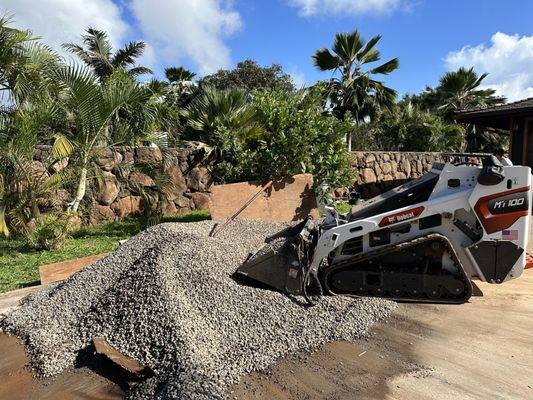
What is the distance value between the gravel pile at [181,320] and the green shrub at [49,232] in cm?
260

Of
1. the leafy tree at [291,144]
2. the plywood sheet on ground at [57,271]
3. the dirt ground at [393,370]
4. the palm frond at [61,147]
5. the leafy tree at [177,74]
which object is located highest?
the leafy tree at [177,74]

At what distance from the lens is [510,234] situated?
400cm

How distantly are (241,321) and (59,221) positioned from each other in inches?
190

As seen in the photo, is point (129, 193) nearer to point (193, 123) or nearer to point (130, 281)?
point (193, 123)

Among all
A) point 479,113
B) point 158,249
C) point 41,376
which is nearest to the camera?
point 41,376

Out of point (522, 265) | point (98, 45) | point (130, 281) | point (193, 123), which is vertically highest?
point (98, 45)

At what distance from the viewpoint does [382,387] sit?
9.57 feet

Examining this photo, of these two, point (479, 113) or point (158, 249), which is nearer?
point (158, 249)

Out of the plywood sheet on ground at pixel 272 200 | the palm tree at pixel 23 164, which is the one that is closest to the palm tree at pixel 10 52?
the palm tree at pixel 23 164

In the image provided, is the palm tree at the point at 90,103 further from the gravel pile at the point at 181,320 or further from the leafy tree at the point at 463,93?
the leafy tree at the point at 463,93

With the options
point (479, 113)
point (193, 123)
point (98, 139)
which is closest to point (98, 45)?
point (193, 123)

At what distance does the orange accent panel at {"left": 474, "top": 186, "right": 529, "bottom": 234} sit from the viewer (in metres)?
3.95

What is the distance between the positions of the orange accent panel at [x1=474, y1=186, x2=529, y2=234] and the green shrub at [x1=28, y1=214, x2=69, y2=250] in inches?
242

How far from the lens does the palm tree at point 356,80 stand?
17766mm
